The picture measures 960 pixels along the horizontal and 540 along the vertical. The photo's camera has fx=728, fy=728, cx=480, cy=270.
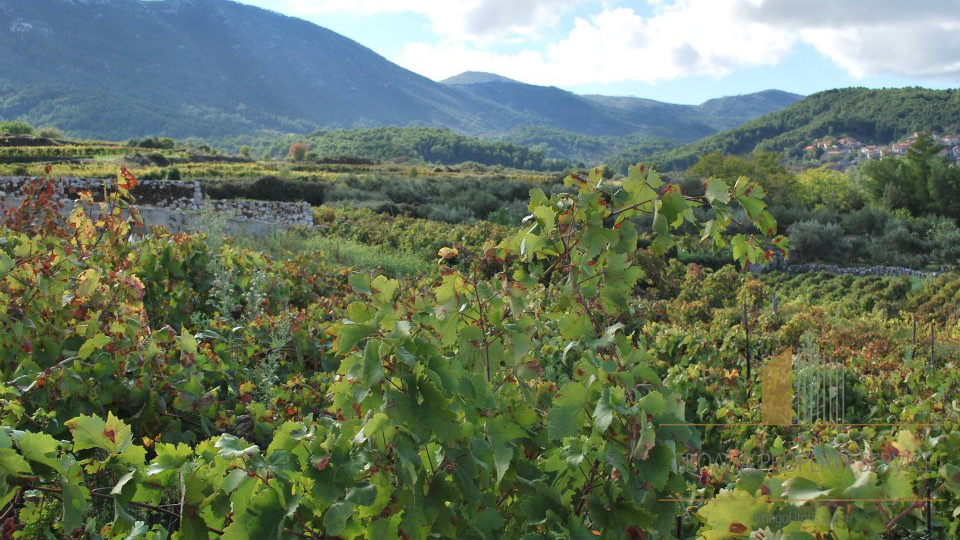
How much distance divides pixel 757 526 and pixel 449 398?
1.99 ft

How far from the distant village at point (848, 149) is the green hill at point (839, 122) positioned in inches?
80.4

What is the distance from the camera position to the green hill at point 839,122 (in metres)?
89.9

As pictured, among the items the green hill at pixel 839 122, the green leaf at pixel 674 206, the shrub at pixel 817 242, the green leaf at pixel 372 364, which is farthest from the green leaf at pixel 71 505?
the green hill at pixel 839 122

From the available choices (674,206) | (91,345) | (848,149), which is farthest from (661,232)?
(848,149)

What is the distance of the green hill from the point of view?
89.9 metres

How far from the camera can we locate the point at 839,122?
102 m

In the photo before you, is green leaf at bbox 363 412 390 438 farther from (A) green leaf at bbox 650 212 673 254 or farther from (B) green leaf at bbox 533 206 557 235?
(A) green leaf at bbox 650 212 673 254

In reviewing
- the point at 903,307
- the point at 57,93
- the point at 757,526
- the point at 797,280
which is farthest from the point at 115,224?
the point at 57,93

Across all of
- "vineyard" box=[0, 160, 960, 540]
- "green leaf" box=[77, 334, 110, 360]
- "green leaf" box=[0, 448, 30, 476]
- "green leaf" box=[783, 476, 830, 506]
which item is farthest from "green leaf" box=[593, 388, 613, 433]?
"green leaf" box=[77, 334, 110, 360]

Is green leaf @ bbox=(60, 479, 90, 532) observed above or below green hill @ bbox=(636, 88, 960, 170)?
below

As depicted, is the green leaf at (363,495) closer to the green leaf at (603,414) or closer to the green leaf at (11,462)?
the green leaf at (603,414)

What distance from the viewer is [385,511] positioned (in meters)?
1.45

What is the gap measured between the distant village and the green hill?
2042 mm

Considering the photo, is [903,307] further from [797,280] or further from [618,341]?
[618,341]
